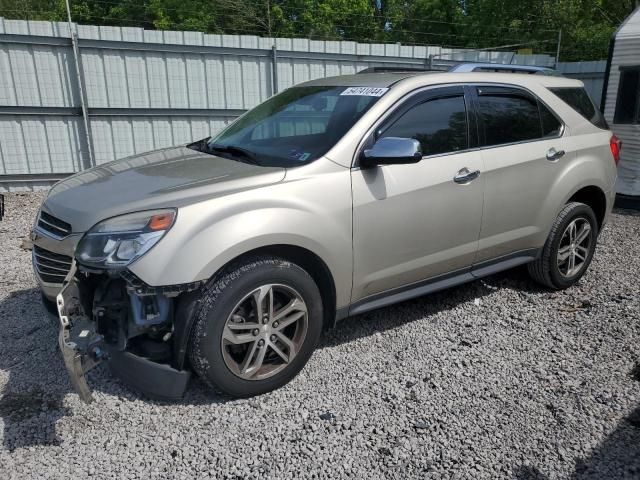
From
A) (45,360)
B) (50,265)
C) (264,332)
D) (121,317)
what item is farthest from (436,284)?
(45,360)

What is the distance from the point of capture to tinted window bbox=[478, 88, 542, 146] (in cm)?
384

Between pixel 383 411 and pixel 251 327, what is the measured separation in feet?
2.89

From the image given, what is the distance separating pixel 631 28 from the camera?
25.5 ft

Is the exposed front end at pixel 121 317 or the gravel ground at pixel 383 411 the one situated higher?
the exposed front end at pixel 121 317

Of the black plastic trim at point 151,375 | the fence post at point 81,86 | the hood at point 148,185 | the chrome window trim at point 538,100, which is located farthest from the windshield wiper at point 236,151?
the fence post at point 81,86

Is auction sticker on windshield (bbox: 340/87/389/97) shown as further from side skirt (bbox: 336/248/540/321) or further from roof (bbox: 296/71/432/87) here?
side skirt (bbox: 336/248/540/321)

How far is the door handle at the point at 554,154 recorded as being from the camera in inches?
162

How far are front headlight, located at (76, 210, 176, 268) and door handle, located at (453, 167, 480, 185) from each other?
1947mm

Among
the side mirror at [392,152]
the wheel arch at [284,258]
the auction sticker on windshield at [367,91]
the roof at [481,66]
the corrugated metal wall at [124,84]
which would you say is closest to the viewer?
the wheel arch at [284,258]

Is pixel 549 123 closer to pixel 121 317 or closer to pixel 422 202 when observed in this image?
pixel 422 202

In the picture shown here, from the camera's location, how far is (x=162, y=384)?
272cm

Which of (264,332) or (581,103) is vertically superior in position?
(581,103)

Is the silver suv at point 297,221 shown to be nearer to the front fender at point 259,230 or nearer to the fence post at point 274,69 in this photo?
the front fender at point 259,230

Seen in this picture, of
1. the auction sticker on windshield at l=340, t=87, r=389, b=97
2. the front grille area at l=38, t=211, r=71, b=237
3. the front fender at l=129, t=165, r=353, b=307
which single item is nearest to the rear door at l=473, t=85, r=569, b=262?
the auction sticker on windshield at l=340, t=87, r=389, b=97
